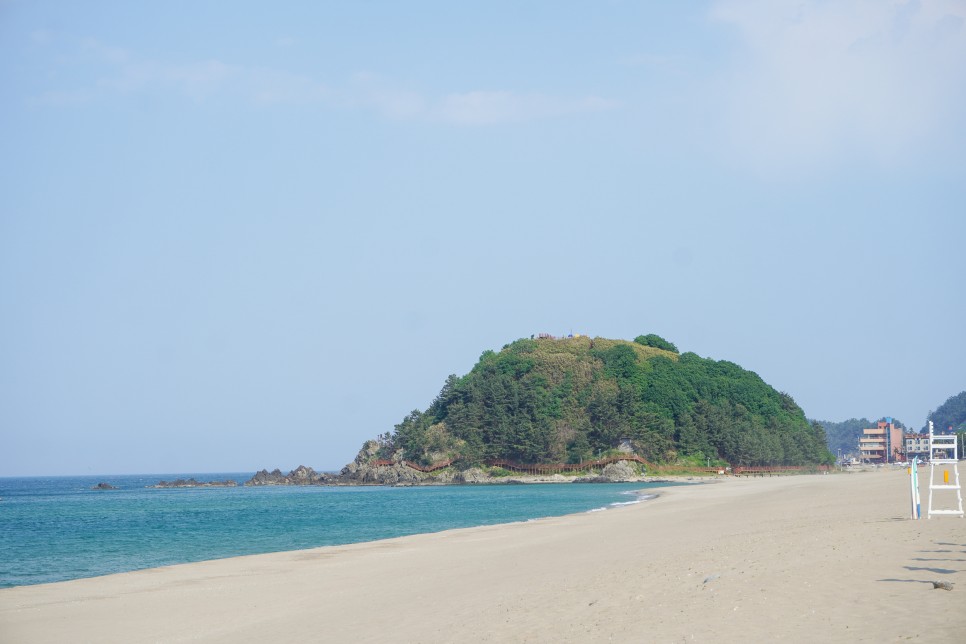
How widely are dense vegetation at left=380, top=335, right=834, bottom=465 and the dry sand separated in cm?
10203

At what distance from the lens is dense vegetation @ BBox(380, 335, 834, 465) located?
129m

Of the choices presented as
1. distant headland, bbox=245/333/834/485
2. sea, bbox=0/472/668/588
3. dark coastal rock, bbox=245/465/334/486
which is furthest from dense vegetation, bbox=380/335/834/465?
sea, bbox=0/472/668/588

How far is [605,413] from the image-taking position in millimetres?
131500

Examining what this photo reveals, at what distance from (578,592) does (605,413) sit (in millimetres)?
117576

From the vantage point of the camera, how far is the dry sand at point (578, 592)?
38.4 ft

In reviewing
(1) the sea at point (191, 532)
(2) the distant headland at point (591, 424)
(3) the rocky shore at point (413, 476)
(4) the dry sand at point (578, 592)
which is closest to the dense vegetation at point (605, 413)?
(2) the distant headland at point (591, 424)

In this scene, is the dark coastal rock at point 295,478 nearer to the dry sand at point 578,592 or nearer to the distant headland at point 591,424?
the distant headland at point 591,424

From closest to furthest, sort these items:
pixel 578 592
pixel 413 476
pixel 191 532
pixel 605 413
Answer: pixel 578 592 < pixel 191 532 < pixel 605 413 < pixel 413 476

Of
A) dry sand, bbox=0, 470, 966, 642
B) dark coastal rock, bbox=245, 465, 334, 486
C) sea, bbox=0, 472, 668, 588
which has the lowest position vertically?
dark coastal rock, bbox=245, 465, 334, 486

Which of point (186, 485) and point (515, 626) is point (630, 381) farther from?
point (515, 626)

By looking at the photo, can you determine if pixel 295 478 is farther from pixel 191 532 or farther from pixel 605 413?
pixel 191 532

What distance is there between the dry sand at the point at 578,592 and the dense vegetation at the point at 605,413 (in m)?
102

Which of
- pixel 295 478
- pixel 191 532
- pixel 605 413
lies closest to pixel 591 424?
pixel 605 413

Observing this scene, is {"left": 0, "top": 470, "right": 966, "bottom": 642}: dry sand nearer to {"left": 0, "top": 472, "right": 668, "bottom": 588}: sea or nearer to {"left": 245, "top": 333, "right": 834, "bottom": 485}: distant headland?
{"left": 0, "top": 472, "right": 668, "bottom": 588}: sea
